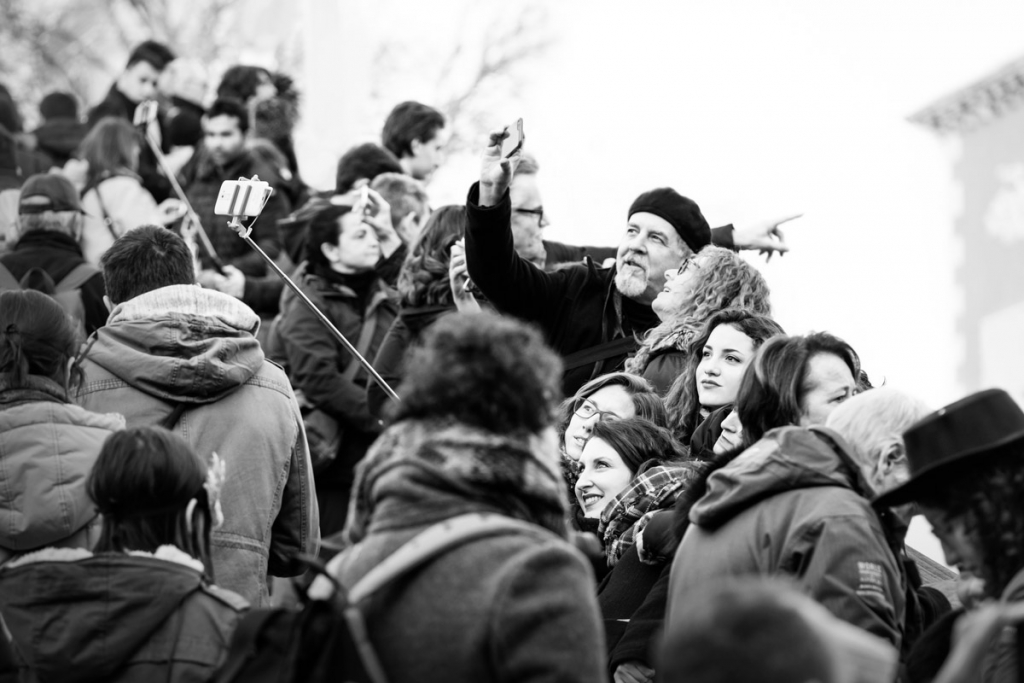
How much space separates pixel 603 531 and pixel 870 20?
4065 cm

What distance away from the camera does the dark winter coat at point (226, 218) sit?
30.7ft

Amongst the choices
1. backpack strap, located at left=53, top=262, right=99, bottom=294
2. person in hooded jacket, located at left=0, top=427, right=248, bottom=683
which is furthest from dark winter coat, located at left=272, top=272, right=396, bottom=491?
person in hooded jacket, located at left=0, top=427, right=248, bottom=683

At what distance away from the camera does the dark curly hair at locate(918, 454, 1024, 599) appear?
3.60 m

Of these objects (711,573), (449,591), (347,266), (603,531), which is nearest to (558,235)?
(347,266)

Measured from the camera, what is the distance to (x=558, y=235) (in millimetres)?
14750

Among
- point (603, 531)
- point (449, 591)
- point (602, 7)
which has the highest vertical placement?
point (602, 7)

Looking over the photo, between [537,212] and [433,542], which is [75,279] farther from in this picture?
[433,542]

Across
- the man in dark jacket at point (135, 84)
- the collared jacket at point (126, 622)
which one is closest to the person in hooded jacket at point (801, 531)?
the collared jacket at point (126, 622)

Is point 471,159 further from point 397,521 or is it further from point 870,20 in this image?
point 870,20

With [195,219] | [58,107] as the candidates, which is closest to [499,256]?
[195,219]

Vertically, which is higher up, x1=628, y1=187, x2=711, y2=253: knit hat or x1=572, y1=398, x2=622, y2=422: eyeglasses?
x1=628, y1=187, x2=711, y2=253: knit hat

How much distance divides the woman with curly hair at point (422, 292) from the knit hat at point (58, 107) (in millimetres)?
5979

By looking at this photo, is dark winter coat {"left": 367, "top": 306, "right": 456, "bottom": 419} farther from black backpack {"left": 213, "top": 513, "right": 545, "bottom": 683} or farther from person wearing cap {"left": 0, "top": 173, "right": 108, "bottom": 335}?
black backpack {"left": 213, "top": 513, "right": 545, "bottom": 683}

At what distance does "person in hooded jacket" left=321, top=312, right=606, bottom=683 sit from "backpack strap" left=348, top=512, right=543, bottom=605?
0.05ft
